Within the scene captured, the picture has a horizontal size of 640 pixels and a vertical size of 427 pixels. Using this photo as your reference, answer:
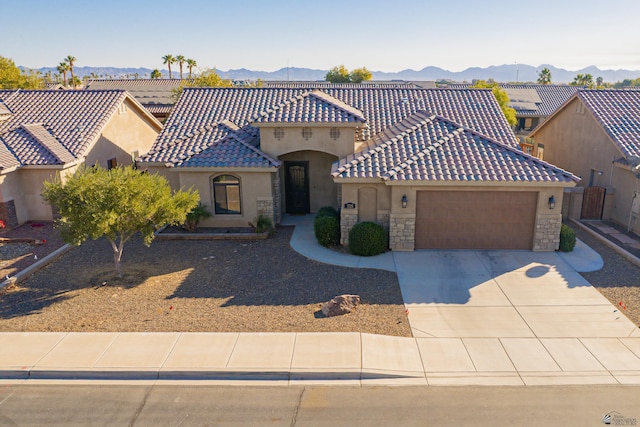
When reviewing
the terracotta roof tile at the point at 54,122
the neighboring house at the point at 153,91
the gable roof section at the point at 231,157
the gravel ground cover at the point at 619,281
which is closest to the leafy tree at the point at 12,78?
the neighboring house at the point at 153,91

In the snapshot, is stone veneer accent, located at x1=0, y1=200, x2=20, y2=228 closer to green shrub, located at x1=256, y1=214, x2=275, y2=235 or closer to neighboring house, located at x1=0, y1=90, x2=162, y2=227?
neighboring house, located at x1=0, y1=90, x2=162, y2=227

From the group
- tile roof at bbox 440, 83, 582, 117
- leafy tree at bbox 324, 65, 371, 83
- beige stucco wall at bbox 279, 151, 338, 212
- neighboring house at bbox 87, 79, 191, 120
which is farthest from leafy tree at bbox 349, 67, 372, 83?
beige stucco wall at bbox 279, 151, 338, 212

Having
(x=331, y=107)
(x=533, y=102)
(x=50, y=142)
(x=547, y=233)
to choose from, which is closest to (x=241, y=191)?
(x=331, y=107)

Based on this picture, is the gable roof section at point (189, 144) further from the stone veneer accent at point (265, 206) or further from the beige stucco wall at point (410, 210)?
the beige stucco wall at point (410, 210)

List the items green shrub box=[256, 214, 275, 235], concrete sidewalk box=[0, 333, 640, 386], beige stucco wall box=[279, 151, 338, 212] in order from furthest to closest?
beige stucco wall box=[279, 151, 338, 212]
green shrub box=[256, 214, 275, 235]
concrete sidewalk box=[0, 333, 640, 386]

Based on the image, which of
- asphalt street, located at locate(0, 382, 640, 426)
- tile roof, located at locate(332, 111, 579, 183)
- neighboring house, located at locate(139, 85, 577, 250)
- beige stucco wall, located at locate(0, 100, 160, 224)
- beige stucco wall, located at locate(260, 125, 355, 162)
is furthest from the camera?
beige stucco wall, located at locate(0, 100, 160, 224)

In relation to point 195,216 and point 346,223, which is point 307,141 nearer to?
point 346,223

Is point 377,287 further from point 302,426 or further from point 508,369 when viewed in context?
point 302,426
